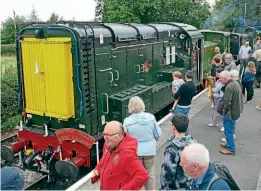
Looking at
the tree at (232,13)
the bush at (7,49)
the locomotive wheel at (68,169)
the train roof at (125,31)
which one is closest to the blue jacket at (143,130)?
the locomotive wheel at (68,169)

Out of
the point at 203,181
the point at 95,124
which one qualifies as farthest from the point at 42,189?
the point at 203,181

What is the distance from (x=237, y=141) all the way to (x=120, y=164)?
5446mm

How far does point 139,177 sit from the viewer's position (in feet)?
11.6

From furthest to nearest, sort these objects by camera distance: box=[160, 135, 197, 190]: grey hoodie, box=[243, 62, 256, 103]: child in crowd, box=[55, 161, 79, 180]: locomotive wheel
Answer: box=[243, 62, 256, 103]: child in crowd → box=[55, 161, 79, 180]: locomotive wheel → box=[160, 135, 197, 190]: grey hoodie

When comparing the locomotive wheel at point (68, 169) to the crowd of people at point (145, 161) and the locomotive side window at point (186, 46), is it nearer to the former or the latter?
the crowd of people at point (145, 161)

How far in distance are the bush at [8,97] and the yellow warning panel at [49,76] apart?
422cm

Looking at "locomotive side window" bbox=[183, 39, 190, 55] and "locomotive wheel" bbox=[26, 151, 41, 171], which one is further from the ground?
"locomotive side window" bbox=[183, 39, 190, 55]

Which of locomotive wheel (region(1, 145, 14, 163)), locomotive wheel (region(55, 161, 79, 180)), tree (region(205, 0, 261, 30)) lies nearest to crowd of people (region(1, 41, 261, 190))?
locomotive wheel (region(55, 161, 79, 180))

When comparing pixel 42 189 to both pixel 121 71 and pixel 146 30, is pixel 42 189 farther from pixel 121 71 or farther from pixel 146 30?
pixel 146 30

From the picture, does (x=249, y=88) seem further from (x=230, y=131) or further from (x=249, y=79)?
(x=230, y=131)

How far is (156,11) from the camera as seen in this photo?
24.6 m

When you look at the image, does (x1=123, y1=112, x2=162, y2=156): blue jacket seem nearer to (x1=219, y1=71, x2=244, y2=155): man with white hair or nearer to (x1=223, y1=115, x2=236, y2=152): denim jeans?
(x1=219, y1=71, x2=244, y2=155): man with white hair

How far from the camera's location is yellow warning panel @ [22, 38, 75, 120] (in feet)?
22.0

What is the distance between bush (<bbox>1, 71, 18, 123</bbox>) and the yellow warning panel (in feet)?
13.9
